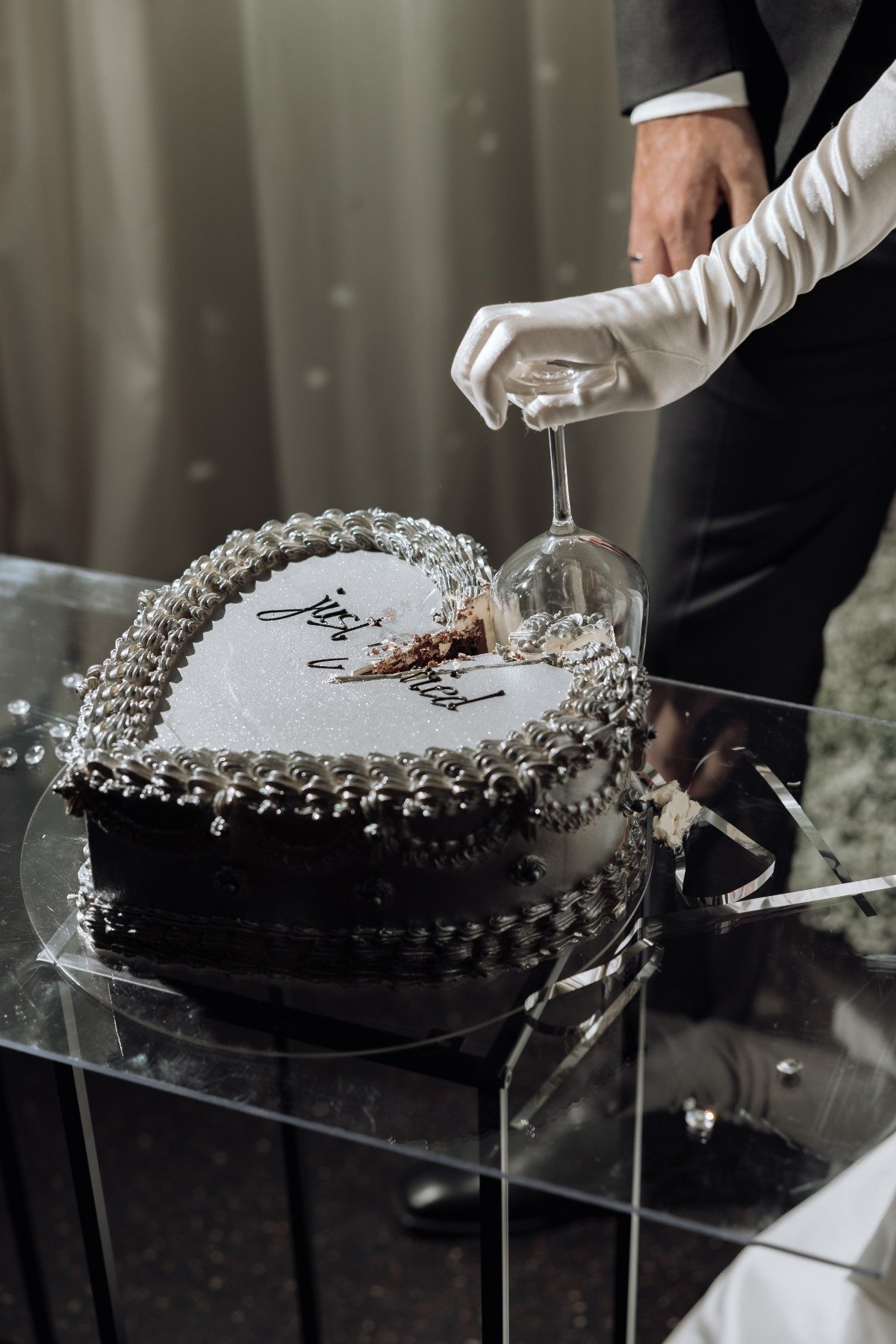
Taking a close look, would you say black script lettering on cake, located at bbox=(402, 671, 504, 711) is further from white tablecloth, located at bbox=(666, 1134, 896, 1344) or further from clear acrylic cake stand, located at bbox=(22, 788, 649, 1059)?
white tablecloth, located at bbox=(666, 1134, 896, 1344)

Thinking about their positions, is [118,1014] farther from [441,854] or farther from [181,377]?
[181,377]

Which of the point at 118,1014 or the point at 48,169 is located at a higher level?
the point at 48,169

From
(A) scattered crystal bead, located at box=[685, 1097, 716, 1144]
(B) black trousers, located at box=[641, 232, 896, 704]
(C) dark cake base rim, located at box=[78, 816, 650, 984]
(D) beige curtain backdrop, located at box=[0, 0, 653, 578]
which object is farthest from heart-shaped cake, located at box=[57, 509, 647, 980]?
(D) beige curtain backdrop, located at box=[0, 0, 653, 578]

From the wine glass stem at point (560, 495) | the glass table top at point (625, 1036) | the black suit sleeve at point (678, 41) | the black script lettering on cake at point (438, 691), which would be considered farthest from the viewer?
the black suit sleeve at point (678, 41)

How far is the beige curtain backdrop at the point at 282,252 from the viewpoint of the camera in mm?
1795

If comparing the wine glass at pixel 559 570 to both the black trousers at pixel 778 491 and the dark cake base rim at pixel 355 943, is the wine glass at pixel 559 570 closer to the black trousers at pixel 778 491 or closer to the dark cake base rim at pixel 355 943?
the dark cake base rim at pixel 355 943

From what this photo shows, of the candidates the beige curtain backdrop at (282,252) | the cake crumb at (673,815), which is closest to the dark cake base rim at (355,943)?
the cake crumb at (673,815)

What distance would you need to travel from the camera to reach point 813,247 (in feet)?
2.64

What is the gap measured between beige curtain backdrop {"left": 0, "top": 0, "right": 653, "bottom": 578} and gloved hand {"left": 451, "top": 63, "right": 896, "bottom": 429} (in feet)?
3.52

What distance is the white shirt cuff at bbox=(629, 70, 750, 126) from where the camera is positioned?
3.58 ft

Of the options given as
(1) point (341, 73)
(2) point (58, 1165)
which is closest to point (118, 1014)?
(2) point (58, 1165)

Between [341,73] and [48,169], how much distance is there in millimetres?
482

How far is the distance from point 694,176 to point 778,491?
12.0 inches

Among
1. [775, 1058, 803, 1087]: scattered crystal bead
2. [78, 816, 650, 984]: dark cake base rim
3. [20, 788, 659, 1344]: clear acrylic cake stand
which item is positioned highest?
[78, 816, 650, 984]: dark cake base rim
